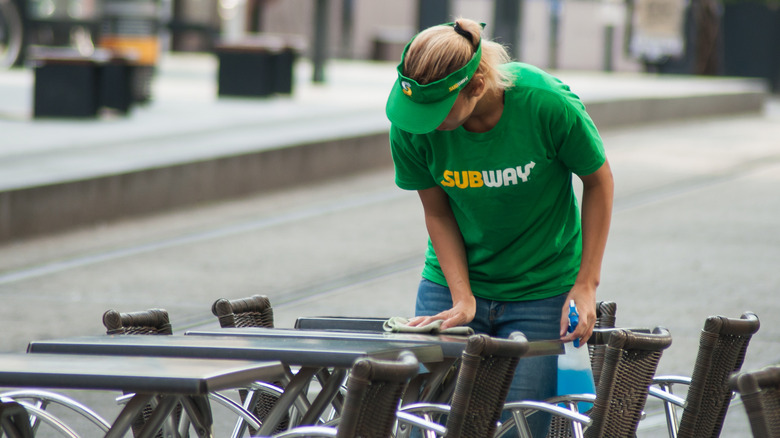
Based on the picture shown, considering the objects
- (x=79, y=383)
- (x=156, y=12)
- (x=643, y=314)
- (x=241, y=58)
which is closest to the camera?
(x=79, y=383)

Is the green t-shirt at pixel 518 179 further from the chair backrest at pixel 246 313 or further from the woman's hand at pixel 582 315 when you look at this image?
the chair backrest at pixel 246 313

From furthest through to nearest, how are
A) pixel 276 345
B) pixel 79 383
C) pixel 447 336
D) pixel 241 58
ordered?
pixel 241 58 < pixel 447 336 < pixel 276 345 < pixel 79 383

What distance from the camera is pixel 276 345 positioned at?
324 cm

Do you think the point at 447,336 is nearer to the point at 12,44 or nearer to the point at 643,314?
the point at 643,314

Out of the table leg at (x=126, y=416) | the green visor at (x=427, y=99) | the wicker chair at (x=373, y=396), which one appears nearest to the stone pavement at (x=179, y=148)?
the green visor at (x=427, y=99)

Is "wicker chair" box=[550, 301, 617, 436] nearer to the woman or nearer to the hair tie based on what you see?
the woman

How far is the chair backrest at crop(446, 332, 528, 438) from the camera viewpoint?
10.2 feet

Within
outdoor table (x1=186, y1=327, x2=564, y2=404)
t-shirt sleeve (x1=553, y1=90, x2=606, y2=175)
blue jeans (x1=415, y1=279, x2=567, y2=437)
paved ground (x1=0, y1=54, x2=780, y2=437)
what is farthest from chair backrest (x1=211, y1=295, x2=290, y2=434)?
paved ground (x1=0, y1=54, x2=780, y2=437)

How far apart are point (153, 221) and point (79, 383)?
870cm

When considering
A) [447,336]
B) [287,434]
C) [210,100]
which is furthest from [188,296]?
[210,100]

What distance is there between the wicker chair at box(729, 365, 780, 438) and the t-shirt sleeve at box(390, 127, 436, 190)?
58.4 inches

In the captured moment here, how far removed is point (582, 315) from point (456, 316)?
39 cm

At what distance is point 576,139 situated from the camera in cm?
369

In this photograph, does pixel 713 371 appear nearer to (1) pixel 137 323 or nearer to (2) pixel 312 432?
(2) pixel 312 432
